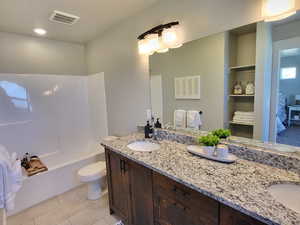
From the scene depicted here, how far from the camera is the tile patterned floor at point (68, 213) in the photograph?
1903mm

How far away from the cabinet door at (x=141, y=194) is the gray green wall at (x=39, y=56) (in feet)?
7.93

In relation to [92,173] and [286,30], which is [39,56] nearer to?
[92,173]

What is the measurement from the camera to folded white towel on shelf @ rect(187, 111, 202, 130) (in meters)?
1.70

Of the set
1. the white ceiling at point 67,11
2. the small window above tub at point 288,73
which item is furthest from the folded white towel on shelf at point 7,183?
the small window above tub at point 288,73

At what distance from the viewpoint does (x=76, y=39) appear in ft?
9.62

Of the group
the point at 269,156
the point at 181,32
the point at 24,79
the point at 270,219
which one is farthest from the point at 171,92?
the point at 24,79

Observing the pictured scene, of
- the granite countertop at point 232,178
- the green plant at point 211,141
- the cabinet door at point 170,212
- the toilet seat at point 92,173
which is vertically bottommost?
the toilet seat at point 92,173

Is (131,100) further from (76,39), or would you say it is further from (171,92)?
(76,39)

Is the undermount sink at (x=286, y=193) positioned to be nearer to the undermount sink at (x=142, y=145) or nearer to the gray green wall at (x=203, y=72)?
the gray green wall at (x=203, y=72)

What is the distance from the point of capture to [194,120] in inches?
68.6

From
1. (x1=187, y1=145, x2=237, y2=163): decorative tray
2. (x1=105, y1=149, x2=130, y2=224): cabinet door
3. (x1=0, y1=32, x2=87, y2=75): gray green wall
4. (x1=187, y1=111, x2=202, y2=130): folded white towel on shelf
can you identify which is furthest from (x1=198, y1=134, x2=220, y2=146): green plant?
(x1=0, y1=32, x2=87, y2=75): gray green wall

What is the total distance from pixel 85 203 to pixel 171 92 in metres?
1.84

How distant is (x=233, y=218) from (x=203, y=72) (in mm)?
1199

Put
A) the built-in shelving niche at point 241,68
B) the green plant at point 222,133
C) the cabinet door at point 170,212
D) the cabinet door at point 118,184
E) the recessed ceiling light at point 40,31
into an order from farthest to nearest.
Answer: the recessed ceiling light at point 40,31 < the cabinet door at point 118,184 < the green plant at point 222,133 < the built-in shelving niche at point 241,68 < the cabinet door at point 170,212
